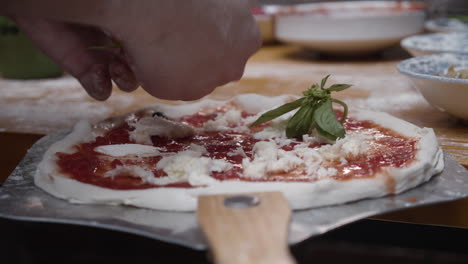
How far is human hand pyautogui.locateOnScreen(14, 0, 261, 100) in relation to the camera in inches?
32.2

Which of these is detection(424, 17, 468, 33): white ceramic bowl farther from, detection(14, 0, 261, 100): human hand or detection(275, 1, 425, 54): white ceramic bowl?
detection(14, 0, 261, 100): human hand

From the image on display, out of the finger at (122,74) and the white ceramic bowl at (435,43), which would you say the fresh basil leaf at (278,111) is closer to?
the finger at (122,74)

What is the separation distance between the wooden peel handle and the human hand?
282 mm

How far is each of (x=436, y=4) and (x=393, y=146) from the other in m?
1.80

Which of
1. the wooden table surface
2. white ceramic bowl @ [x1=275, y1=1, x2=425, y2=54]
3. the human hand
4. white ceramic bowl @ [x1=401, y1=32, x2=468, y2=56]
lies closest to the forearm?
the human hand

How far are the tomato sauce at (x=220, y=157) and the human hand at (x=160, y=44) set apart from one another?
0.11 meters

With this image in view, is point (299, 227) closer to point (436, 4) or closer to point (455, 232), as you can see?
point (455, 232)

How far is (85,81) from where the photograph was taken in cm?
107

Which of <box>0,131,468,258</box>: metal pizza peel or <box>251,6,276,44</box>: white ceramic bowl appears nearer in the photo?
<box>0,131,468,258</box>: metal pizza peel

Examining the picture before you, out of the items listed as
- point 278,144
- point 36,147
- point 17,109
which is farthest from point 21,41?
point 278,144

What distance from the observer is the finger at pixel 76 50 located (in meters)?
0.99

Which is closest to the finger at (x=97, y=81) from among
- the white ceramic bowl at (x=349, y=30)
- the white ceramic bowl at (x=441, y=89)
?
the white ceramic bowl at (x=441, y=89)

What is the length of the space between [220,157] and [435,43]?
1.02m

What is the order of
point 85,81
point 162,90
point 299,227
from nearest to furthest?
point 299,227 < point 162,90 < point 85,81
